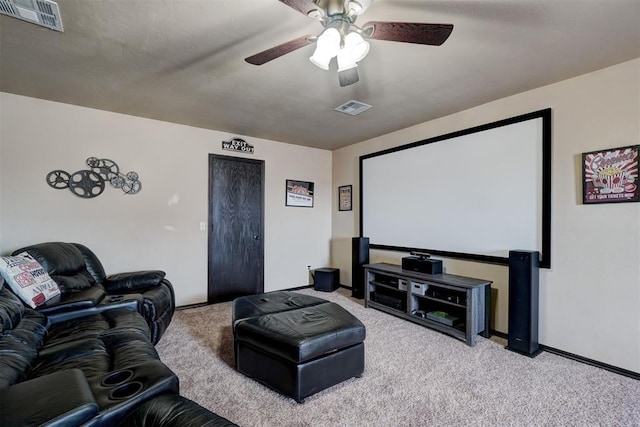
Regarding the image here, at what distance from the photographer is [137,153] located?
3719 millimetres

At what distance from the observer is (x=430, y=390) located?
214 cm

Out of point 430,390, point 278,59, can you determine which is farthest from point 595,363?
point 278,59

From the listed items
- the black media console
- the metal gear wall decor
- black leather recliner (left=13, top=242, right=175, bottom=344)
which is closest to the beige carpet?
the black media console

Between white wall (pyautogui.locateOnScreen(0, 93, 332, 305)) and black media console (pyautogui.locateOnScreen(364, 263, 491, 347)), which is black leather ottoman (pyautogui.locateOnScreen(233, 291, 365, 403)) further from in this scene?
white wall (pyautogui.locateOnScreen(0, 93, 332, 305))

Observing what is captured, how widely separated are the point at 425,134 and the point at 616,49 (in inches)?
Answer: 74.3

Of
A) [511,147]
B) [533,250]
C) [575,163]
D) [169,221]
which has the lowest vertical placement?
[533,250]

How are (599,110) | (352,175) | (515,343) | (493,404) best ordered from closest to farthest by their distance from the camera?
(493,404) < (599,110) < (515,343) < (352,175)

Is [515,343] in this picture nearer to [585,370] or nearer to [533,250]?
[585,370]

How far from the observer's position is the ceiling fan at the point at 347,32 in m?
1.50

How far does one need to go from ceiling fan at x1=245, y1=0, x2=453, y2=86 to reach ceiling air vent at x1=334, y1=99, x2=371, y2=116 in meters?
1.49

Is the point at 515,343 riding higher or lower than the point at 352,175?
lower

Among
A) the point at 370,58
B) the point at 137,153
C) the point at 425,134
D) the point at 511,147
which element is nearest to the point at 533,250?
the point at 511,147

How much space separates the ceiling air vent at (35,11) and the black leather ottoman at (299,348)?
→ 2.33 meters

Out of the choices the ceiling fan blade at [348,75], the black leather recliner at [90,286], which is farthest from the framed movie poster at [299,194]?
the ceiling fan blade at [348,75]
